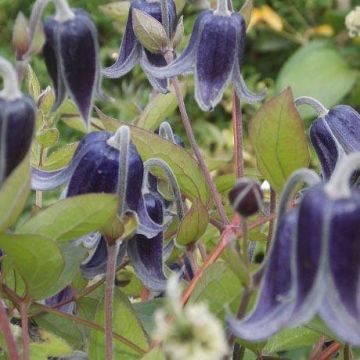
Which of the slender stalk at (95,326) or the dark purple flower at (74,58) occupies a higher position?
the dark purple flower at (74,58)

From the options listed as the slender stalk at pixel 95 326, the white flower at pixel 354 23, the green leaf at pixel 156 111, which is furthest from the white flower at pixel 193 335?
the white flower at pixel 354 23

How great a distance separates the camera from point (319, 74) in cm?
305

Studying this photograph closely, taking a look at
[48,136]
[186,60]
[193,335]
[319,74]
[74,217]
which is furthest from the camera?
[319,74]

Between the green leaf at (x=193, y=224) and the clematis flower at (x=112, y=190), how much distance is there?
0.03m

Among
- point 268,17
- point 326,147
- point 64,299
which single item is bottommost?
Answer: point 268,17

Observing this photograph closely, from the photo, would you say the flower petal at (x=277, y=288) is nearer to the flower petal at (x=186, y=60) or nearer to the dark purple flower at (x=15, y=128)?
the dark purple flower at (x=15, y=128)

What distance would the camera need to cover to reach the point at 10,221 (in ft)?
2.84

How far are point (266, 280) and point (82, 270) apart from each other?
31 cm

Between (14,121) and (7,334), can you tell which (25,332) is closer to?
(7,334)

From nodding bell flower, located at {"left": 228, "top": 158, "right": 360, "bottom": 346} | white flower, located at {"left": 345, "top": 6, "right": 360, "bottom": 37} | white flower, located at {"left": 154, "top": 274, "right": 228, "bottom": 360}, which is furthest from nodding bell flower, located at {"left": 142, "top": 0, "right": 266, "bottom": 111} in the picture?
white flower, located at {"left": 345, "top": 6, "right": 360, "bottom": 37}

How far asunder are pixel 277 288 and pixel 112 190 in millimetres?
235

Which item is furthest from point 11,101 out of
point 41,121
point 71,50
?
point 41,121

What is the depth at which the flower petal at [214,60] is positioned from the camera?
1.09m

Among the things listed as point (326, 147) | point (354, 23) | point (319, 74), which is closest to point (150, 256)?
point (326, 147)
